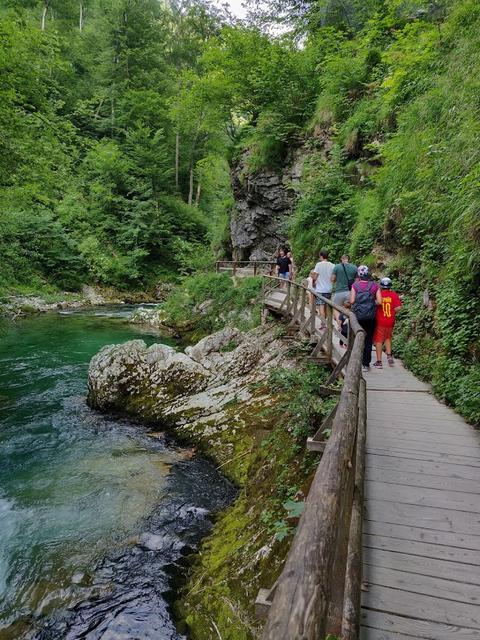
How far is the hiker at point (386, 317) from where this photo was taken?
721cm

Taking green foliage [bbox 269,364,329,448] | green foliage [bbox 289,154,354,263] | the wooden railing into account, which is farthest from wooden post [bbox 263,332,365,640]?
the wooden railing

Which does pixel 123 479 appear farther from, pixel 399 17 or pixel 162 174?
pixel 162 174

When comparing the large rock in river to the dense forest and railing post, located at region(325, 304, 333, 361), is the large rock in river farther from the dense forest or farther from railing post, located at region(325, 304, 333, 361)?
the dense forest

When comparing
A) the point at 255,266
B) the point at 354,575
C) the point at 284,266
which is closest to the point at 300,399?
the point at 354,575

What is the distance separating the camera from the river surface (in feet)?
13.8

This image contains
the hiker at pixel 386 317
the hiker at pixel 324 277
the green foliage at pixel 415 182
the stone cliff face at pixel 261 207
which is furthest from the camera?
the stone cliff face at pixel 261 207

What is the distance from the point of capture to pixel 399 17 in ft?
47.9

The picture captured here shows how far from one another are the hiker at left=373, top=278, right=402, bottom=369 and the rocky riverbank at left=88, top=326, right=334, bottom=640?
136cm

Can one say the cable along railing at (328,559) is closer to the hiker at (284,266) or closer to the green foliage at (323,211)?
the hiker at (284,266)

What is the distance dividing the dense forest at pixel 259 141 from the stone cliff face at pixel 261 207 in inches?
29.7

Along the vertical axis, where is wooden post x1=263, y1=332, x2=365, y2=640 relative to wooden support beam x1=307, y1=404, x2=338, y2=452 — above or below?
above

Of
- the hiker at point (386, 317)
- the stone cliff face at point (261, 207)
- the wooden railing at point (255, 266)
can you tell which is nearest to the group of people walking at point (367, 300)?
the hiker at point (386, 317)

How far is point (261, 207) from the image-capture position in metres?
20.8

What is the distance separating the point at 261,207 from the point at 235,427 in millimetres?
15679
